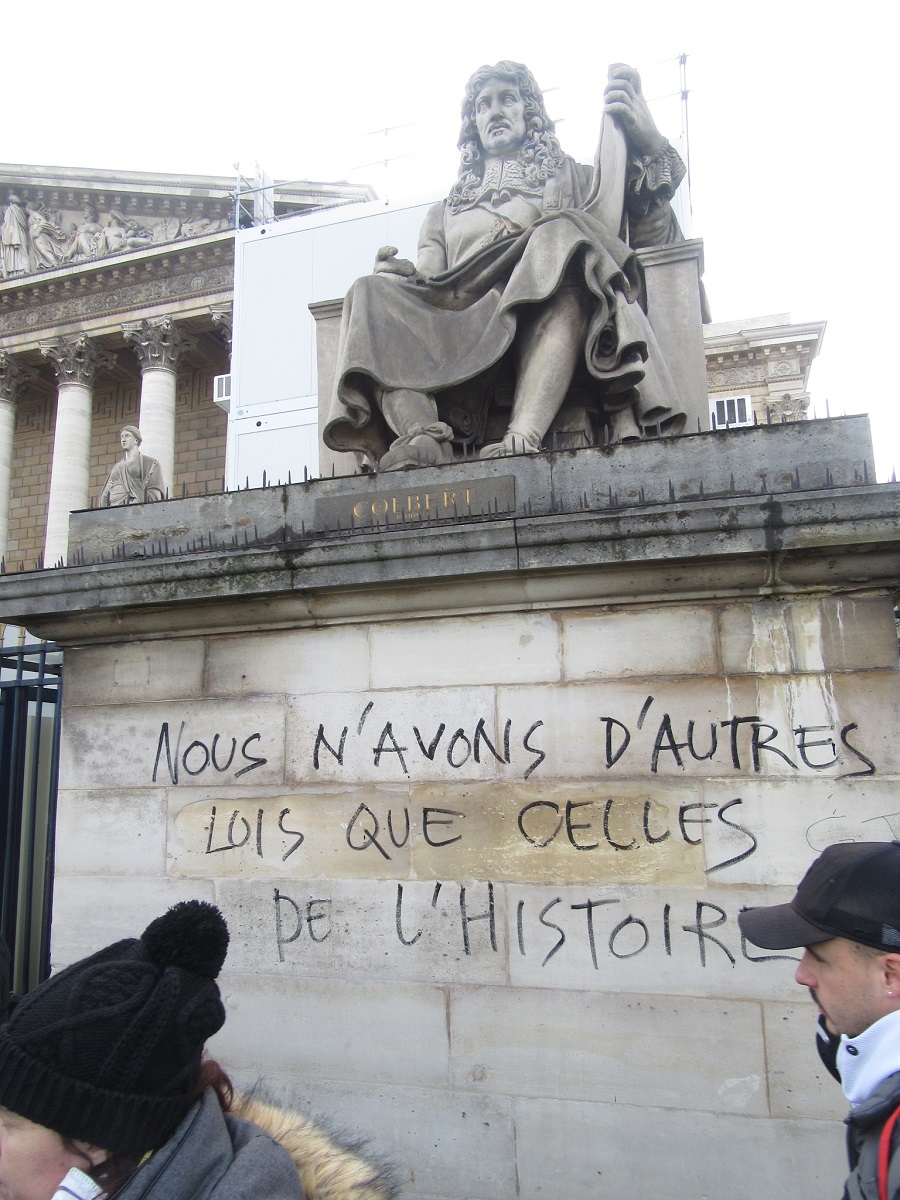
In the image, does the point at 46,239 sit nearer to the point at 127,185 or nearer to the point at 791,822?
the point at 127,185

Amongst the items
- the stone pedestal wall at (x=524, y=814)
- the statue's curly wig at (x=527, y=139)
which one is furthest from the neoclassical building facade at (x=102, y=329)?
the stone pedestal wall at (x=524, y=814)

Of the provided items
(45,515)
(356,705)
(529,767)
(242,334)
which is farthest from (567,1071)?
(45,515)

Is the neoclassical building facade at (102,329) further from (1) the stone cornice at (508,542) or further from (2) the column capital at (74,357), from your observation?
(1) the stone cornice at (508,542)

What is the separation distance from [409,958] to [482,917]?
35 centimetres

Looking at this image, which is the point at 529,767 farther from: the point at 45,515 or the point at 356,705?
the point at 45,515

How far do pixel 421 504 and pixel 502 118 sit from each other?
284 centimetres

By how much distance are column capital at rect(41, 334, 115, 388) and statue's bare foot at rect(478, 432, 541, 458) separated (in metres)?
29.3

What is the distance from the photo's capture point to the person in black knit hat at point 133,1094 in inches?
62.0

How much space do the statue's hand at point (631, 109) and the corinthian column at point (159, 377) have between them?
24.0 m

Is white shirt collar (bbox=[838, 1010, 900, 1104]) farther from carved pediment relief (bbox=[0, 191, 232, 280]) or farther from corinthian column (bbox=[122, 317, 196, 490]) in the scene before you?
carved pediment relief (bbox=[0, 191, 232, 280])

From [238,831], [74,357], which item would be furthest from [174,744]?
[74,357]

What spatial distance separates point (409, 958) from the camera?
12.1 ft

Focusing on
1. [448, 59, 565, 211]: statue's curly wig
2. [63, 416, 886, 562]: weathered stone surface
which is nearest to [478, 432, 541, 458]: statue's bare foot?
[63, 416, 886, 562]: weathered stone surface

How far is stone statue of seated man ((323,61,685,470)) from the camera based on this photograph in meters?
4.69
